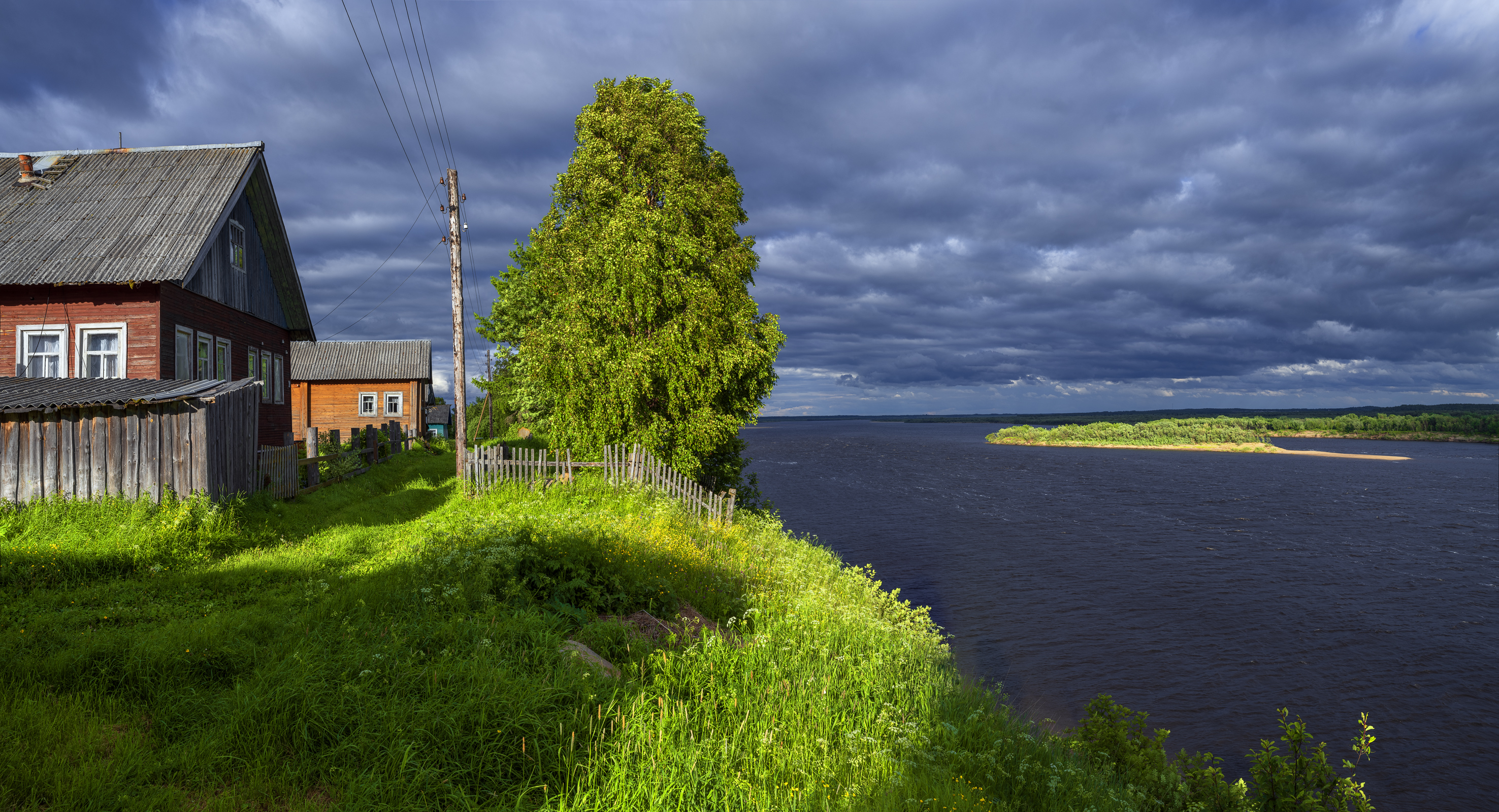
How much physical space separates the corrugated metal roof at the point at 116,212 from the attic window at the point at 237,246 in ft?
4.38

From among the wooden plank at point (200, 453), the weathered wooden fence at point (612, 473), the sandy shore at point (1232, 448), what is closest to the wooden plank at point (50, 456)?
the wooden plank at point (200, 453)

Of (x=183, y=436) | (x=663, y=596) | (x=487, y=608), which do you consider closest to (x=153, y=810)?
(x=487, y=608)

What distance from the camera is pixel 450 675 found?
545 centimetres

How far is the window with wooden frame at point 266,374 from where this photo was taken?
2298 cm

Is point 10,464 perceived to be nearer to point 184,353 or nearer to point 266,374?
point 184,353

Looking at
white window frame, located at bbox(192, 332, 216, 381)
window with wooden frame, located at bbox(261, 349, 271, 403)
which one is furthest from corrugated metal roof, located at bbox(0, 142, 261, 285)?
window with wooden frame, located at bbox(261, 349, 271, 403)

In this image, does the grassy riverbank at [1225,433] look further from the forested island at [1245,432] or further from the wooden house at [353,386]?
the wooden house at [353,386]

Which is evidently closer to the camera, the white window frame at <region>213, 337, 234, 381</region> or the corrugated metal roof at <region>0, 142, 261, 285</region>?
the corrugated metal roof at <region>0, 142, 261, 285</region>

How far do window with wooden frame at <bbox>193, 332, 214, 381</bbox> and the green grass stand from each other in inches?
372

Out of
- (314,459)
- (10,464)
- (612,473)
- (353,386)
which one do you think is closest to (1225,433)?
(353,386)

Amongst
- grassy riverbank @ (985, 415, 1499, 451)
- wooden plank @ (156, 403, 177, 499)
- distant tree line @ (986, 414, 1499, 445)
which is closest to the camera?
wooden plank @ (156, 403, 177, 499)

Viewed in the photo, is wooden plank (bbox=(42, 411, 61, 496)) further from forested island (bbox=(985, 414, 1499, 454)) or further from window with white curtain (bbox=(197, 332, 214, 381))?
forested island (bbox=(985, 414, 1499, 454))

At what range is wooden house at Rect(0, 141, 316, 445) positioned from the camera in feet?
56.2

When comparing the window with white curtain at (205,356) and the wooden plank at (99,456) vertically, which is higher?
the window with white curtain at (205,356)
